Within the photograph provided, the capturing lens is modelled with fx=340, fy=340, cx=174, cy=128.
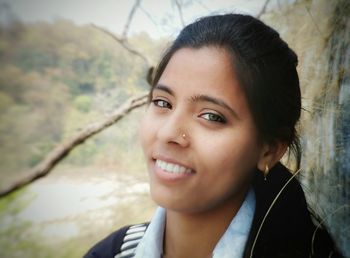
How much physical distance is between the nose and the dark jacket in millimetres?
274

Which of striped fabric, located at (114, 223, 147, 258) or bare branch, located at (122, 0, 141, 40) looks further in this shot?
bare branch, located at (122, 0, 141, 40)

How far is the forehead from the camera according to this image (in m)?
0.80

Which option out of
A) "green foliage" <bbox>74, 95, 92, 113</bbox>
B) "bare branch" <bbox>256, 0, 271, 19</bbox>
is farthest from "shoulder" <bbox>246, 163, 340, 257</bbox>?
"green foliage" <bbox>74, 95, 92, 113</bbox>

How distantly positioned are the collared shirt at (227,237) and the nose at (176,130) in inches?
10.7

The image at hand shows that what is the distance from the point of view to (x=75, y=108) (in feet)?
5.61

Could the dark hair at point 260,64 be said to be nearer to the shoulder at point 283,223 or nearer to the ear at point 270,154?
the ear at point 270,154

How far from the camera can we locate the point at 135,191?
1.62 metres

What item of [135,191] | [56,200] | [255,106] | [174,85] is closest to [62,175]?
[56,200]

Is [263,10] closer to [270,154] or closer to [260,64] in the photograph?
[260,64]

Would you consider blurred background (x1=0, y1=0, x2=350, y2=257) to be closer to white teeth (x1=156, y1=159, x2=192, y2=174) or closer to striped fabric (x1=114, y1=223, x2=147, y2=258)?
striped fabric (x1=114, y1=223, x2=147, y2=258)

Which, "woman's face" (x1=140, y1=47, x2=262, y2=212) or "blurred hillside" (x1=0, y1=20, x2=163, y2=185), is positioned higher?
"woman's face" (x1=140, y1=47, x2=262, y2=212)

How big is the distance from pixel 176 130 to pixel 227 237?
32 cm

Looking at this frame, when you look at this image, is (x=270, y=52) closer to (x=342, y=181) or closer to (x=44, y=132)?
(x=342, y=181)

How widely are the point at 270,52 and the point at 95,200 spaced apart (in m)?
1.10
